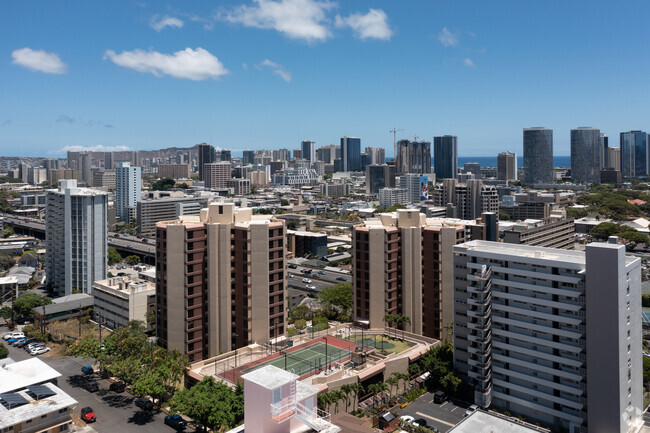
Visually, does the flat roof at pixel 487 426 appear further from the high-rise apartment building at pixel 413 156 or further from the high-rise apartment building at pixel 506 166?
the high-rise apartment building at pixel 506 166

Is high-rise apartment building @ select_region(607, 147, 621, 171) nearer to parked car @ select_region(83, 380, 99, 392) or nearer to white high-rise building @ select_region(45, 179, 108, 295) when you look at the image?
white high-rise building @ select_region(45, 179, 108, 295)

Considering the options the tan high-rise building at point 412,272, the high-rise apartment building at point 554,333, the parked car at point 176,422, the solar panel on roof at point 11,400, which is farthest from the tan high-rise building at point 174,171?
the high-rise apartment building at point 554,333

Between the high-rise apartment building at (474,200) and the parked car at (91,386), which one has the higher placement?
the high-rise apartment building at (474,200)

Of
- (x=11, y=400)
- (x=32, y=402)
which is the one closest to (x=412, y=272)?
(x=32, y=402)

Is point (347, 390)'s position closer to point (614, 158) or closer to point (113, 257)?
point (113, 257)

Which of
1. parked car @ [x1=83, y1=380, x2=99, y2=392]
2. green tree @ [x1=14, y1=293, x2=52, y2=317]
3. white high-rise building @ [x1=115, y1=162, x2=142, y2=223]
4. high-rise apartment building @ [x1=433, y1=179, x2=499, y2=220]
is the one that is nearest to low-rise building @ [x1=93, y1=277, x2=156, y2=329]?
green tree @ [x1=14, y1=293, x2=52, y2=317]

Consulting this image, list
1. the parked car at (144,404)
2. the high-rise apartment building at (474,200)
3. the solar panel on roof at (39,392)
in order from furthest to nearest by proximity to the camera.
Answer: the high-rise apartment building at (474,200), the parked car at (144,404), the solar panel on roof at (39,392)

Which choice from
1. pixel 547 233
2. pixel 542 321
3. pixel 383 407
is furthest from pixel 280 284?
pixel 547 233
